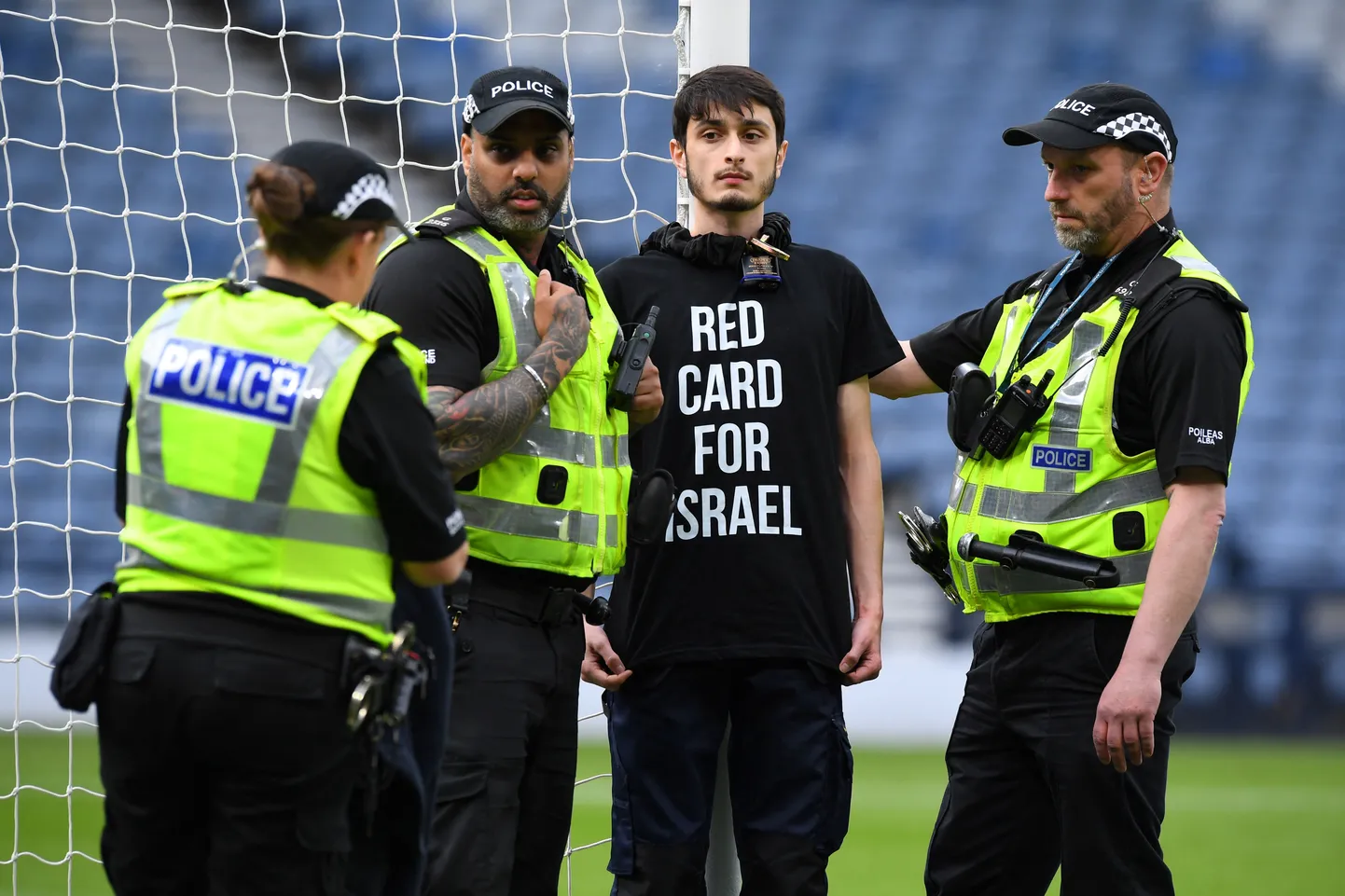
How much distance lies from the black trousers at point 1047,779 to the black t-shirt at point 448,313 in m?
0.86

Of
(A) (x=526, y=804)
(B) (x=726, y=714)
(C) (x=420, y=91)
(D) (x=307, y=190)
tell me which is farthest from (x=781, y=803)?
(C) (x=420, y=91)

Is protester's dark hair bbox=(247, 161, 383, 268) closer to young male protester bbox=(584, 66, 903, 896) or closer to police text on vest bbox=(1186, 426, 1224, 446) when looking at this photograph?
young male protester bbox=(584, 66, 903, 896)

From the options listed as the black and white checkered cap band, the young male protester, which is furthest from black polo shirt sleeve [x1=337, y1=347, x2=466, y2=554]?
the black and white checkered cap band

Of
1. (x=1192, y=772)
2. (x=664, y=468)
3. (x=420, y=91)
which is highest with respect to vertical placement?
(x=420, y=91)

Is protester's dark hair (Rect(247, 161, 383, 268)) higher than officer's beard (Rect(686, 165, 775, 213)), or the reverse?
officer's beard (Rect(686, 165, 775, 213))

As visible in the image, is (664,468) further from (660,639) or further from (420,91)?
(420,91)

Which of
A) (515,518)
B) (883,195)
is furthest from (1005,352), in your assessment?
(883,195)

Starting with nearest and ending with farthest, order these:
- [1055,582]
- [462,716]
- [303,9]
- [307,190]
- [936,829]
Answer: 1. [307,190]
2. [462,716]
3. [1055,582]
4. [936,829]
5. [303,9]

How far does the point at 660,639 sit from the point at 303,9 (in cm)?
740

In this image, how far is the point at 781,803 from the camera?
116 inches

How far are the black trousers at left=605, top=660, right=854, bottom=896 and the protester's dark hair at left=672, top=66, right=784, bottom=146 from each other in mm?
1082

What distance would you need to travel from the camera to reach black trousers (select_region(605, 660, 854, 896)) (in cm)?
293

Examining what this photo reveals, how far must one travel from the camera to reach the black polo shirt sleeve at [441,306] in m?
2.63

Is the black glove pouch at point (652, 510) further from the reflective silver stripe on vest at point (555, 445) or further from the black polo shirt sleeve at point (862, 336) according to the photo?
the black polo shirt sleeve at point (862, 336)
